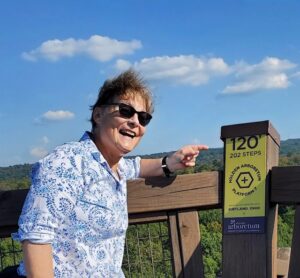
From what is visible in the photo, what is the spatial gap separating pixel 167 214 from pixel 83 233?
81cm

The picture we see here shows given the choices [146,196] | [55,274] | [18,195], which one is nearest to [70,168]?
[55,274]

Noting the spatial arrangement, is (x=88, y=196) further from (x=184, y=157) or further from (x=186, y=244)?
(x=186, y=244)

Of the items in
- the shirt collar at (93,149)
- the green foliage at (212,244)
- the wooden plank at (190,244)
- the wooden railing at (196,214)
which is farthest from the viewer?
the green foliage at (212,244)

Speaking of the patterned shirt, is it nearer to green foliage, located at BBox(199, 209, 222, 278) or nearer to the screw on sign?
the screw on sign

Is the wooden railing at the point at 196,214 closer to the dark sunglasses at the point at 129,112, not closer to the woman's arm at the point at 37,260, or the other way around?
the dark sunglasses at the point at 129,112

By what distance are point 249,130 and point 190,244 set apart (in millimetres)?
584

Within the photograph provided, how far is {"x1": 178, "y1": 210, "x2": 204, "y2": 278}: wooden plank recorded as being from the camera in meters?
2.63

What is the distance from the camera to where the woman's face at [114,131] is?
2045 mm

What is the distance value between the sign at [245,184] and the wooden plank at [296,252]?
143 millimetres

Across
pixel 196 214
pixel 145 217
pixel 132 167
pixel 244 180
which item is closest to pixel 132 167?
pixel 132 167

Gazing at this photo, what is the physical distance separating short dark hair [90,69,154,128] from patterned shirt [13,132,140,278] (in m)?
0.15

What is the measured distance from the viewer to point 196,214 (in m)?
2.67

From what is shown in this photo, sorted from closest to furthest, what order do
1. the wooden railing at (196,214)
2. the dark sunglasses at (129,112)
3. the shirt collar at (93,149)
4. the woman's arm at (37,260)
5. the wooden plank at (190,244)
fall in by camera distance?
the woman's arm at (37,260), the shirt collar at (93,149), the dark sunglasses at (129,112), the wooden railing at (196,214), the wooden plank at (190,244)

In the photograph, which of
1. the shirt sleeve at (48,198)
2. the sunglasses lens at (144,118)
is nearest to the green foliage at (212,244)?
the sunglasses lens at (144,118)
